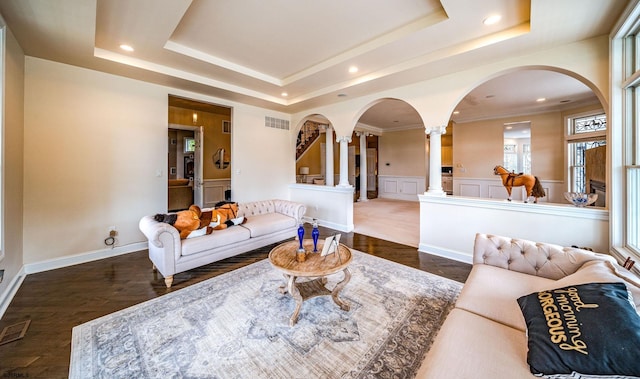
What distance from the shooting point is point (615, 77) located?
7.73 feet

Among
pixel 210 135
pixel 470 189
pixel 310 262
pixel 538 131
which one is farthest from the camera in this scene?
pixel 470 189

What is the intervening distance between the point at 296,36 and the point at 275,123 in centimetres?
308

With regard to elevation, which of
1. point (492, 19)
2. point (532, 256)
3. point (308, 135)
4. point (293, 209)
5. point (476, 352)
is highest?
point (308, 135)

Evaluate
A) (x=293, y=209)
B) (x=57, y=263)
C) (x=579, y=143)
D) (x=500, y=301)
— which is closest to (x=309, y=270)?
(x=500, y=301)

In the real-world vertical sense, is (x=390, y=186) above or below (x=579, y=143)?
below

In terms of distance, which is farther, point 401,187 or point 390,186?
point 390,186

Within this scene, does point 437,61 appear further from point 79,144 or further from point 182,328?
point 79,144

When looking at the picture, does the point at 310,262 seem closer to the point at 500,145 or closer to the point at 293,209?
the point at 293,209

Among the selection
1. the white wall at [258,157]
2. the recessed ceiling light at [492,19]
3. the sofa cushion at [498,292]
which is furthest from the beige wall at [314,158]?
the sofa cushion at [498,292]

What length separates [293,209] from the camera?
4.55 meters

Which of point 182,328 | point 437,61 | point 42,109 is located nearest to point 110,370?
point 182,328

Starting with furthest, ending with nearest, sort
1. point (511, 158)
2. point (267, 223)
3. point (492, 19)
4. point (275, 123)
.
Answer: point (511, 158) → point (275, 123) → point (267, 223) → point (492, 19)

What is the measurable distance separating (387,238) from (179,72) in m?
A: 4.69

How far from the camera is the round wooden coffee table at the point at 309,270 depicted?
2.15 meters
